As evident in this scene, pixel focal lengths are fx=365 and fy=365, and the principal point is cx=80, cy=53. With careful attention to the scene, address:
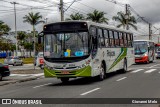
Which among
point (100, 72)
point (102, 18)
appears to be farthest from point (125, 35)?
point (102, 18)

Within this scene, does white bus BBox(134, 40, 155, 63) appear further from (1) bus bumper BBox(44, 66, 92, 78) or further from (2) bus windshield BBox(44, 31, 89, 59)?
(1) bus bumper BBox(44, 66, 92, 78)

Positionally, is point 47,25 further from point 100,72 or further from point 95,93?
point 95,93

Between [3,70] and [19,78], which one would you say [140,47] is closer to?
[19,78]

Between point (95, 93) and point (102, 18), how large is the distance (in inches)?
2540

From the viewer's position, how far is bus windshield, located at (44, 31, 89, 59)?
688 inches

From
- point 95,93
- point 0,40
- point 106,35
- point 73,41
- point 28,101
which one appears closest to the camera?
point 28,101

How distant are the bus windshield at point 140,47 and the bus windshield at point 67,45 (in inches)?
980

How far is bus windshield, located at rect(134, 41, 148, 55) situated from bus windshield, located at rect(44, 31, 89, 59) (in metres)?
24.9

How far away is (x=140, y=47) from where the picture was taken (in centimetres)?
4181

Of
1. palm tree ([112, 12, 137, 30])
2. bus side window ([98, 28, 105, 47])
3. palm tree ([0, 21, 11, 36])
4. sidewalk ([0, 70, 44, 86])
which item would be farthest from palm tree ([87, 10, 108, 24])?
bus side window ([98, 28, 105, 47])

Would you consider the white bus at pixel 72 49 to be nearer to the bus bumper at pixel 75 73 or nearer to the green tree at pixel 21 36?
the bus bumper at pixel 75 73

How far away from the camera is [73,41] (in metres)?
17.6

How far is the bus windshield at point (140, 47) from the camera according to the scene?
4175 centimetres

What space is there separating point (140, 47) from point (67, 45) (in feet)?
83.3
